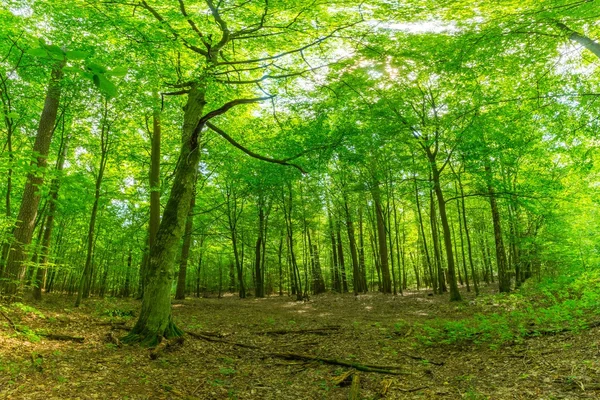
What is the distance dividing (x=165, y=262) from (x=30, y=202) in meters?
4.75

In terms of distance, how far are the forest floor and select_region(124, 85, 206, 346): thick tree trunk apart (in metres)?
0.49

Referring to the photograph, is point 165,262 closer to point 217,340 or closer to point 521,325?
point 217,340

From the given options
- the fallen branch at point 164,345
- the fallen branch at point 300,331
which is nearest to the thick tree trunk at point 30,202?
the fallen branch at point 164,345

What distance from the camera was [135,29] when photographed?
264 inches

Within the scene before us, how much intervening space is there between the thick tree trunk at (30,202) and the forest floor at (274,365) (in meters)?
0.99

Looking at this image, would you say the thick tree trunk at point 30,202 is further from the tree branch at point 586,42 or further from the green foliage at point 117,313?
the tree branch at point 586,42

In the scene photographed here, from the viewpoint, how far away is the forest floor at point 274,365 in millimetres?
5082

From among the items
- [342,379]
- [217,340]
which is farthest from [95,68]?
[217,340]

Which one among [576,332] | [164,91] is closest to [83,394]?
[164,91]

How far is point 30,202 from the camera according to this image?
9.10 m

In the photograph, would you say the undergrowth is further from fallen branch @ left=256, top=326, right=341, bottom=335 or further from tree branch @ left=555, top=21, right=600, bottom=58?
tree branch @ left=555, top=21, right=600, bottom=58

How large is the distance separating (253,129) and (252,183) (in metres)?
2.77

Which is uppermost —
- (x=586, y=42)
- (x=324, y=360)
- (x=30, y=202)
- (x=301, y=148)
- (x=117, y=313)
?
(x=586, y=42)

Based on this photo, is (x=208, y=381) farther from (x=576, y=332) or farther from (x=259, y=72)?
(x=259, y=72)
